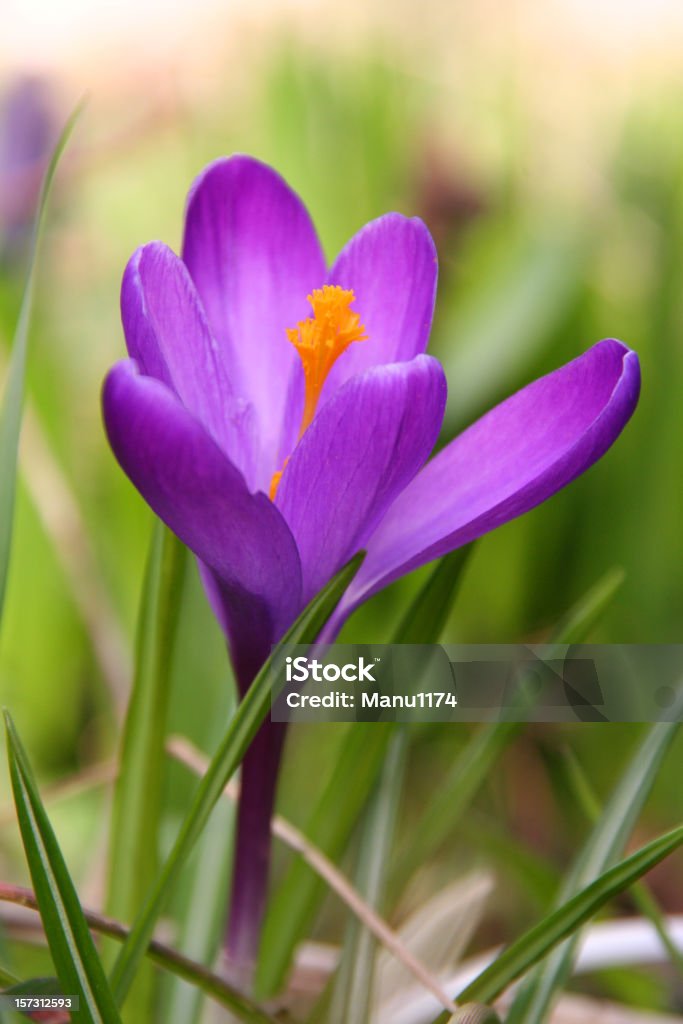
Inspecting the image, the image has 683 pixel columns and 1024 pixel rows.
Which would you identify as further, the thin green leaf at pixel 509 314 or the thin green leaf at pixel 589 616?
the thin green leaf at pixel 509 314

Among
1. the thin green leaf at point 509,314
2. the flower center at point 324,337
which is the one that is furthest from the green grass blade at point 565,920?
the thin green leaf at point 509,314

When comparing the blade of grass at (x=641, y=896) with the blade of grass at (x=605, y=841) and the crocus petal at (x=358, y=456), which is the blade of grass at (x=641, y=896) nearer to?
the blade of grass at (x=605, y=841)

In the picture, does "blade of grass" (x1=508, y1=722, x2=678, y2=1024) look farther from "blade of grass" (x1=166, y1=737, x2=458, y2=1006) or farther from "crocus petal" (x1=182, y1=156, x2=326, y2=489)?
"crocus petal" (x1=182, y1=156, x2=326, y2=489)

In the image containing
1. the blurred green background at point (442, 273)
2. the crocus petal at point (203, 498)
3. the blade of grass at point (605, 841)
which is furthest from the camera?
the blurred green background at point (442, 273)

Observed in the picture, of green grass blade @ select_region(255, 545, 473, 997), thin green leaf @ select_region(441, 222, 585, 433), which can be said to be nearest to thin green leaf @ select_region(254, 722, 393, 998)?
green grass blade @ select_region(255, 545, 473, 997)

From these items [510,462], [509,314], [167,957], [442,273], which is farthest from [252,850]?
[442,273]

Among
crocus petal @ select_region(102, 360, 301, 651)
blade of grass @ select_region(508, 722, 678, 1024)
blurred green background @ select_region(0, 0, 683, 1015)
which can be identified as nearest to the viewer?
crocus petal @ select_region(102, 360, 301, 651)

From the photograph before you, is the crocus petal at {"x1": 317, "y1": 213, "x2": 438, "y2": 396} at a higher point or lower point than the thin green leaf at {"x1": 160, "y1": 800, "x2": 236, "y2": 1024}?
higher

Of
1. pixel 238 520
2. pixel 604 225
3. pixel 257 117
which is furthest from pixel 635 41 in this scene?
pixel 238 520
